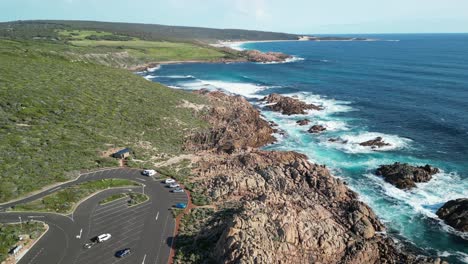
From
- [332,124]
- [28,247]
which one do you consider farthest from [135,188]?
[332,124]

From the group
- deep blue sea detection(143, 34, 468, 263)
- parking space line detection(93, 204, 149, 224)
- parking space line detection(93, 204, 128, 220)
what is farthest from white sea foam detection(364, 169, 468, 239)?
parking space line detection(93, 204, 128, 220)

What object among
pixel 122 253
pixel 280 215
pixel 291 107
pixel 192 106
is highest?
pixel 192 106

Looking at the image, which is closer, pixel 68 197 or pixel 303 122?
pixel 68 197

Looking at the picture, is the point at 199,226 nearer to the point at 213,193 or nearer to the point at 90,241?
the point at 213,193

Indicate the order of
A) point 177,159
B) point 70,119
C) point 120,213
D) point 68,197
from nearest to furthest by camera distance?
1. point 120,213
2. point 68,197
3. point 177,159
4. point 70,119

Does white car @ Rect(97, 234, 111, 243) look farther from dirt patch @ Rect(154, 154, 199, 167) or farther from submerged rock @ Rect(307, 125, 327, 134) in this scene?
submerged rock @ Rect(307, 125, 327, 134)

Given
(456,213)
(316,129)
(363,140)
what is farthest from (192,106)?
(456,213)

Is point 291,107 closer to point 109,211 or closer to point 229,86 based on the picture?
point 229,86
